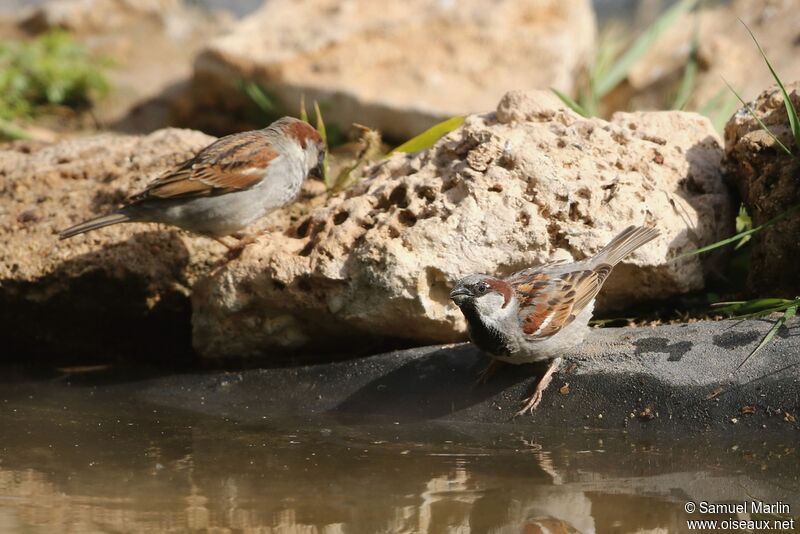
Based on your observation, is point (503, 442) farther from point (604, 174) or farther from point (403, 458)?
point (604, 174)

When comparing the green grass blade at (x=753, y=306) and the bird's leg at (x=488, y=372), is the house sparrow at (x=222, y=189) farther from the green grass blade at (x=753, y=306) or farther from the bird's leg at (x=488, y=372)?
the green grass blade at (x=753, y=306)

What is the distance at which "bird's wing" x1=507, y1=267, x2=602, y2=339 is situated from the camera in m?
4.55

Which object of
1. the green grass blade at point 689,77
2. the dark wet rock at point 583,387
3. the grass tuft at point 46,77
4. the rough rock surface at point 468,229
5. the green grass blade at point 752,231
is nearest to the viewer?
the dark wet rock at point 583,387

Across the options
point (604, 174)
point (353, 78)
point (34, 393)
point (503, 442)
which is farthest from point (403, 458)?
point (353, 78)

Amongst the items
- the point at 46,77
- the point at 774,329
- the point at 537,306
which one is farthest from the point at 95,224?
the point at 46,77

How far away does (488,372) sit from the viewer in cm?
484

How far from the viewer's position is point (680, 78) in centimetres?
875

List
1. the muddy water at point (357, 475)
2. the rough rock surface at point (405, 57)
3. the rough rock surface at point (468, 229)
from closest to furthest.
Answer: the muddy water at point (357, 475) < the rough rock surface at point (468, 229) < the rough rock surface at point (405, 57)

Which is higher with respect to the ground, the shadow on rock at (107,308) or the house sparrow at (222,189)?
the house sparrow at (222,189)

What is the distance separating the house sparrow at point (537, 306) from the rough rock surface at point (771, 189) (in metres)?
0.72

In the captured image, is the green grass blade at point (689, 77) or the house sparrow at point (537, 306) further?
the green grass blade at point (689, 77)

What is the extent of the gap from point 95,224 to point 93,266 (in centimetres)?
33

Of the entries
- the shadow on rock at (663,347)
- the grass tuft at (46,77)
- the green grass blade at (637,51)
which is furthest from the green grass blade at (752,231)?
the grass tuft at (46,77)

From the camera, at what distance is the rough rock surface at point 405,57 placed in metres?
8.46
